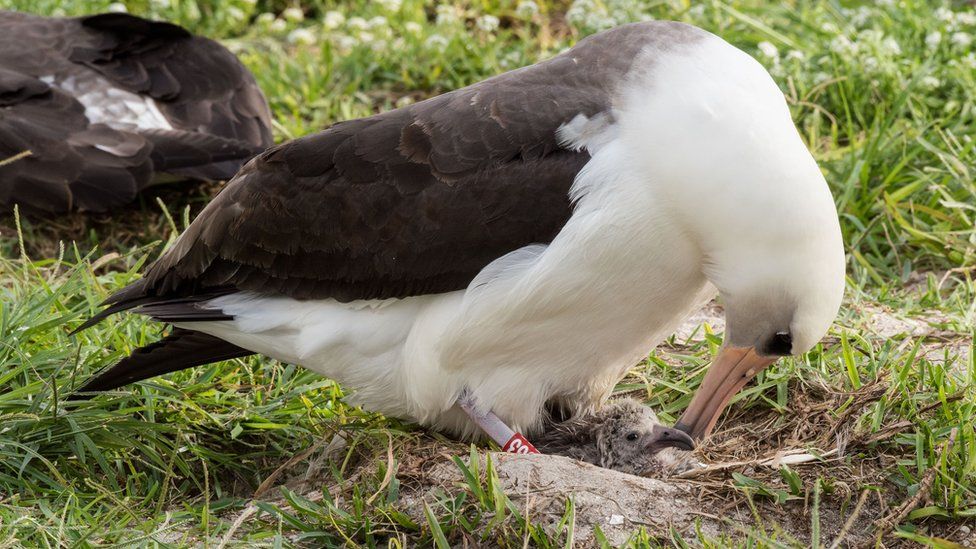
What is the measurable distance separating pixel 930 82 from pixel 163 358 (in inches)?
163

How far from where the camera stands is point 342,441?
4.90m

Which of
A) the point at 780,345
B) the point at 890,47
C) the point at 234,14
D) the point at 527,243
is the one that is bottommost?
the point at 234,14

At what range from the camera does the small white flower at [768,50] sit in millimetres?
6872

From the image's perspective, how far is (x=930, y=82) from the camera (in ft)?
22.4

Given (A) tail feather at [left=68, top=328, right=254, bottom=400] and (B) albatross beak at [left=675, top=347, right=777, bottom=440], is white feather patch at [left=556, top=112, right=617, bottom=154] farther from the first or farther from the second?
(A) tail feather at [left=68, top=328, right=254, bottom=400]

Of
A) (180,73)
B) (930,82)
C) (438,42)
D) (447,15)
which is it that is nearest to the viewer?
(930,82)

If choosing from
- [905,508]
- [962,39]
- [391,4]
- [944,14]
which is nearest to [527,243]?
[905,508]

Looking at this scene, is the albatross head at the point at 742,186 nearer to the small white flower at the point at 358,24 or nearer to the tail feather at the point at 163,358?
the tail feather at the point at 163,358

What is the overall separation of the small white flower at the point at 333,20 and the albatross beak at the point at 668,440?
466 cm

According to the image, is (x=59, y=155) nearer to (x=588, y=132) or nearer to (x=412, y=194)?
(x=412, y=194)

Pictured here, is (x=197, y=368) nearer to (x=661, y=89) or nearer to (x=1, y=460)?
(x=1, y=460)

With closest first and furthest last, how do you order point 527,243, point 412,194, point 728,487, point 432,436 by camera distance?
point 728,487 → point 527,243 → point 412,194 → point 432,436

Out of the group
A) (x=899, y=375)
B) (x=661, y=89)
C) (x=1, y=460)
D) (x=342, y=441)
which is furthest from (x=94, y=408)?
(x=899, y=375)

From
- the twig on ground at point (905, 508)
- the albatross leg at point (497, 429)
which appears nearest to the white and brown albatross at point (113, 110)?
the albatross leg at point (497, 429)
